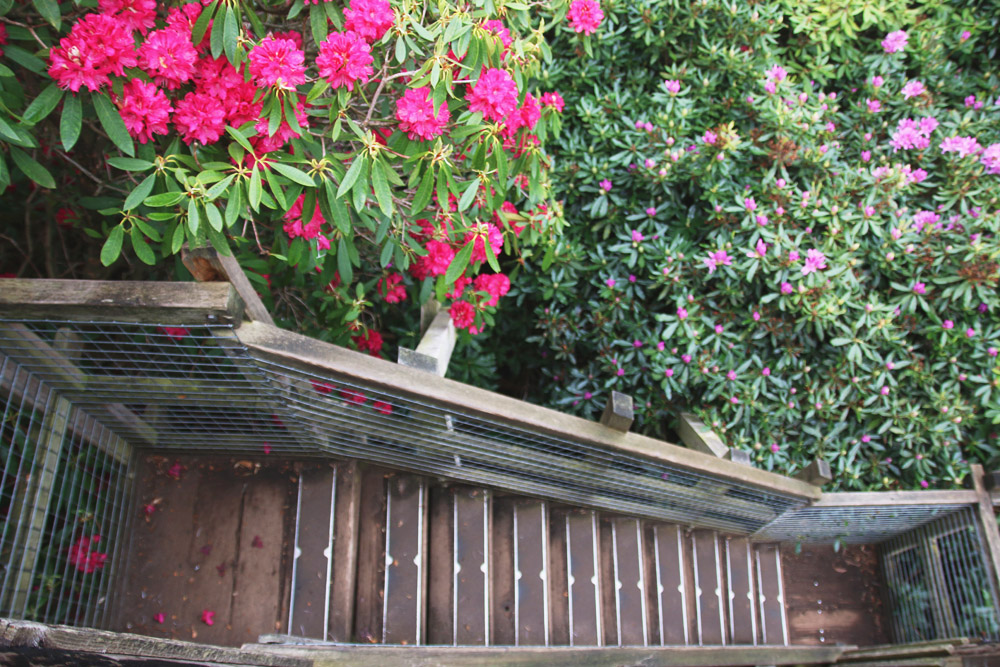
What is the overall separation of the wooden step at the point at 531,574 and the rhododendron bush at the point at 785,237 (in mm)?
609

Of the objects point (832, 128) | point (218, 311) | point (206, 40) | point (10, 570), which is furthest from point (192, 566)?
point (832, 128)

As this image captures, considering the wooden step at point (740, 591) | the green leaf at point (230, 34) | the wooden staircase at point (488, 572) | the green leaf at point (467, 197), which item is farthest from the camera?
the wooden step at point (740, 591)

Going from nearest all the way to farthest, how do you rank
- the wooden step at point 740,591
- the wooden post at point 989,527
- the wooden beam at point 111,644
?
the wooden beam at point 111,644 < the wooden post at point 989,527 < the wooden step at point 740,591

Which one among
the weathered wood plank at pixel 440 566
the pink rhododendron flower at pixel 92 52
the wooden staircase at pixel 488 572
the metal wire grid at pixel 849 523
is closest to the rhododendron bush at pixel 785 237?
the metal wire grid at pixel 849 523

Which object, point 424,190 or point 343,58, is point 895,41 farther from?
point 343,58

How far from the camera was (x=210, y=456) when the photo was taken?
101 inches

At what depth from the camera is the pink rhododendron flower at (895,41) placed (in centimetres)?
326

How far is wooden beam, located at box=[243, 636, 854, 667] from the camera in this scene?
167cm

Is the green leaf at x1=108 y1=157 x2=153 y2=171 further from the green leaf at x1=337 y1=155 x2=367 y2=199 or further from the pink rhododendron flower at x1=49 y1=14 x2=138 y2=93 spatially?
the green leaf at x1=337 y1=155 x2=367 y2=199

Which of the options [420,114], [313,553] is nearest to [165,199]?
[420,114]

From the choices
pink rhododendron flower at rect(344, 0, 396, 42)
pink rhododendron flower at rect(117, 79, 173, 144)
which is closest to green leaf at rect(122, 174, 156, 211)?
pink rhododendron flower at rect(117, 79, 173, 144)

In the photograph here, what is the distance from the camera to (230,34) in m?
1.46

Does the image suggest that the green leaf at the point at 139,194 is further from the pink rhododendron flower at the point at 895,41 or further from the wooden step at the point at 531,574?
the pink rhododendron flower at the point at 895,41

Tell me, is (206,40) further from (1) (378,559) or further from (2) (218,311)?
(1) (378,559)
